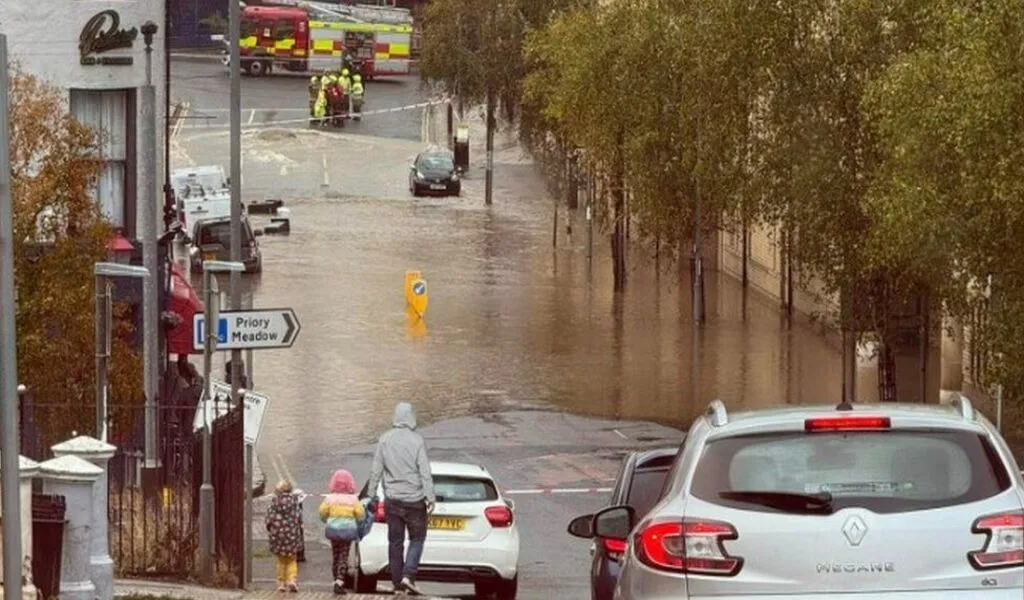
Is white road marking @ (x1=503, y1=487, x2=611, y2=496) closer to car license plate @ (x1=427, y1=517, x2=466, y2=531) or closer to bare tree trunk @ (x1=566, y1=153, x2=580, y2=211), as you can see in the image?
Answer: car license plate @ (x1=427, y1=517, x2=466, y2=531)

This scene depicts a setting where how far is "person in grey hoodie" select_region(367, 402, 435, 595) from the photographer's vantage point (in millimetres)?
18922

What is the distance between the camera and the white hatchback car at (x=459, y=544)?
22.5 meters

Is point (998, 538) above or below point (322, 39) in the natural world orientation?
below

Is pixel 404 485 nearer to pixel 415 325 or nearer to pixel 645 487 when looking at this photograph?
pixel 645 487

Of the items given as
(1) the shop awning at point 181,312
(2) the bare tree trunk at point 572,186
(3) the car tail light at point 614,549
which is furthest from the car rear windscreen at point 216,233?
(3) the car tail light at point 614,549

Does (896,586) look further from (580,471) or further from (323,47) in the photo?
(323,47)

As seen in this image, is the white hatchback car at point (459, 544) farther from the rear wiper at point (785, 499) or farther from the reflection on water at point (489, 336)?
the reflection on water at point (489, 336)

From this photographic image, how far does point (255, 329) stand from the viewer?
75.7 ft

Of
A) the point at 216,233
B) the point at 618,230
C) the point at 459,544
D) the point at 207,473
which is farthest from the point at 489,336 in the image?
the point at 207,473

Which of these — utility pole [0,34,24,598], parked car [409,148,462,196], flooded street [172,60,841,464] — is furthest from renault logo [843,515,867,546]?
parked car [409,148,462,196]

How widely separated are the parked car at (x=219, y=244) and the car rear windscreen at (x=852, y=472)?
1916 inches

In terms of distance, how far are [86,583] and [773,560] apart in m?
7.49

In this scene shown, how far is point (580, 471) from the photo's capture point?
3647 centimetres

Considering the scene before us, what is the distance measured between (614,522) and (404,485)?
7.87 metres
